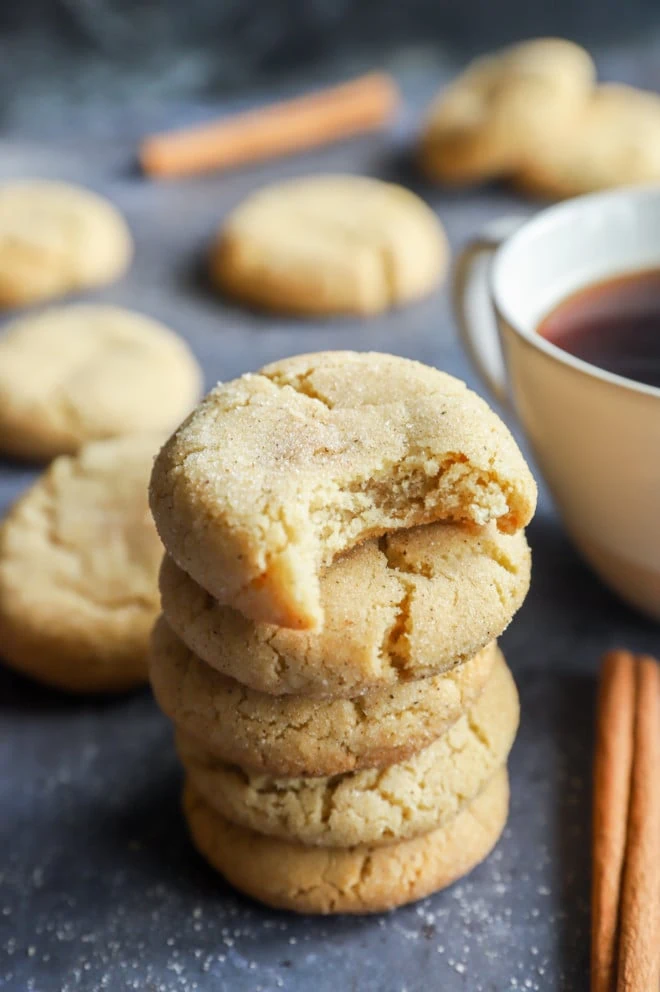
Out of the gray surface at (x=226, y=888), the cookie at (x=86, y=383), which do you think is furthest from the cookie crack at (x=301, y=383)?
the cookie at (x=86, y=383)

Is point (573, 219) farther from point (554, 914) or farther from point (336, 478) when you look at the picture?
point (554, 914)

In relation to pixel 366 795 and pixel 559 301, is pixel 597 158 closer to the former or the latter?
pixel 559 301

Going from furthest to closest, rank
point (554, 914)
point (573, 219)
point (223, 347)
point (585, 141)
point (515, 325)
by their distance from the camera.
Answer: point (585, 141)
point (223, 347)
point (573, 219)
point (515, 325)
point (554, 914)

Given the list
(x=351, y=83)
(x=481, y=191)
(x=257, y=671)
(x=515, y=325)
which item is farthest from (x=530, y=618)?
(x=351, y=83)

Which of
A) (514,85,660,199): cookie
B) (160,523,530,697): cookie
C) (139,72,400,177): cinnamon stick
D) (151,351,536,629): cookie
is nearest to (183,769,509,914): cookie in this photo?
(160,523,530,697): cookie

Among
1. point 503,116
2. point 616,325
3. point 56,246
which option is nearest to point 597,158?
point 503,116

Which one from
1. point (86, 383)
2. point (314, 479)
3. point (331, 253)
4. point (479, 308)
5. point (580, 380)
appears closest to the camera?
point (314, 479)

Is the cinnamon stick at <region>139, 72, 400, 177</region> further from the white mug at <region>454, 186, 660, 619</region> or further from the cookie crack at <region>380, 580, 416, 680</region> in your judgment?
the cookie crack at <region>380, 580, 416, 680</region>
